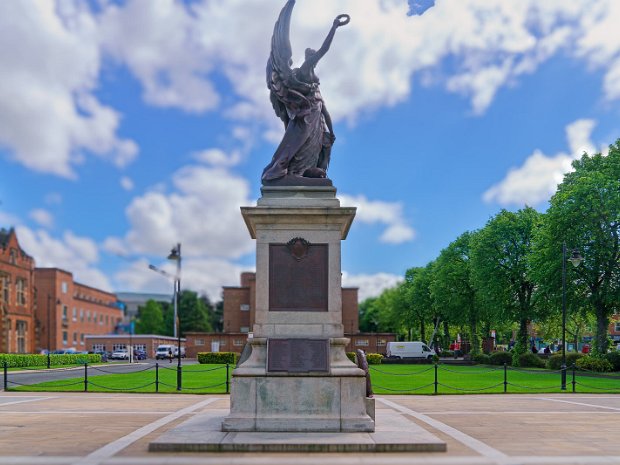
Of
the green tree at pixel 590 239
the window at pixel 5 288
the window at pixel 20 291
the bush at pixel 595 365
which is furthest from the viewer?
the window at pixel 20 291

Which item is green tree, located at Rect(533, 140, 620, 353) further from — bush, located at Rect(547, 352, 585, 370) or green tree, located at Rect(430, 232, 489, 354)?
green tree, located at Rect(430, 232, 489, 354)

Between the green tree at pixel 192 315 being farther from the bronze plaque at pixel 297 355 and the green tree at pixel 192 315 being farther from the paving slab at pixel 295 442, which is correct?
the paving slab at pixel 295 442

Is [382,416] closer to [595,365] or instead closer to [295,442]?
[295,442]

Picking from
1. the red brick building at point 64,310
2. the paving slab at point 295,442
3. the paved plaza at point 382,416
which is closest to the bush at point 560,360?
the paved plaza at point 382,416

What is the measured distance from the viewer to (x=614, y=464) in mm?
10320

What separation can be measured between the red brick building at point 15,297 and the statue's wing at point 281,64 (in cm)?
7168

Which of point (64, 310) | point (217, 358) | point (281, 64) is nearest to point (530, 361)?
point (217, 358)

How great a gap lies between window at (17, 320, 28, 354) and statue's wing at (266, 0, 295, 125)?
76669mm

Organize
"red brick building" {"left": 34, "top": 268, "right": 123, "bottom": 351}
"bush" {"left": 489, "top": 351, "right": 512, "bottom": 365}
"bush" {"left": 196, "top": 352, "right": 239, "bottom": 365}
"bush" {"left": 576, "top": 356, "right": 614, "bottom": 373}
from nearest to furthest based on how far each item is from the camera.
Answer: "bush" {"left": 576, "top": 356, "right": 614, "bottom": 373} < "bush" {"left": 196, "top": 352, "right": 239, "bottom": 365} < "bush" {"left": 489, "top": 351, "right": 512, "bottom": 365} < "red brick building" {"left": 34, "top": 268, "right": 123, "bottom": 351}

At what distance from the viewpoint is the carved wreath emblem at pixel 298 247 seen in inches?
512

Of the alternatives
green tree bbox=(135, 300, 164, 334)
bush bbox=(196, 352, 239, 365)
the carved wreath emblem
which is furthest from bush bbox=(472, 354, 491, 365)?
green tree bbox=(135, 300, 164, 334)

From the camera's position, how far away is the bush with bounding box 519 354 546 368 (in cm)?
5099

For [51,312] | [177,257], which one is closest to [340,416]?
[177,257]

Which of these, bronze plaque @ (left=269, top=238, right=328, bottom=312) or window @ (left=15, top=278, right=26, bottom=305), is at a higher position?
bronze plaque @ (left=269, top=238, right=328, bottom=312)
